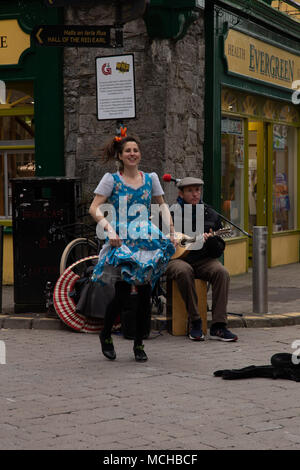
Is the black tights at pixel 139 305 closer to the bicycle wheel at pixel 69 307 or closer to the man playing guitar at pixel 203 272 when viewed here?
the man playing guitar at pixel 203 272

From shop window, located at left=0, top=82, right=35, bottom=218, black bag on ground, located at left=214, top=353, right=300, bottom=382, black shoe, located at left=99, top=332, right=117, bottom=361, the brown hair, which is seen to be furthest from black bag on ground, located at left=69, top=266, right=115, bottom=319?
shop window, located at left=0, top=82, right=35, bottom=218

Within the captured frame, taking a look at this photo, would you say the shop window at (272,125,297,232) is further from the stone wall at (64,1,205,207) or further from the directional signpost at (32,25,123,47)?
the directional signpost at (32,25,123,47)

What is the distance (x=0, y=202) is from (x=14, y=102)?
1386mm

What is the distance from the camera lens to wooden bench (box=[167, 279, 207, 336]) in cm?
815

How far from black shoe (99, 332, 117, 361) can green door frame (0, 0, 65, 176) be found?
15.0ft

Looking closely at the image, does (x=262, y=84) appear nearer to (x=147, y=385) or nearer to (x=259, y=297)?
(x=259, y=297)

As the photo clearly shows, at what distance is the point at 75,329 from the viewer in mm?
8352

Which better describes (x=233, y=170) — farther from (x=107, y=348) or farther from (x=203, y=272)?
(x=107, y=348)

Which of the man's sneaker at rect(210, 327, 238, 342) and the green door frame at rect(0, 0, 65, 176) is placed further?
the green door frame at rect(0, 0, 65, 176)

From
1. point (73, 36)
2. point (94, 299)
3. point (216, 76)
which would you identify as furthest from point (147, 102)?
point (94, 299)

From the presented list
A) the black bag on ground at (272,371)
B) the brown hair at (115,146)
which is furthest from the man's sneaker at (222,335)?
the brown hair at (115,146)

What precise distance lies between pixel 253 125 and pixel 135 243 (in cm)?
790
